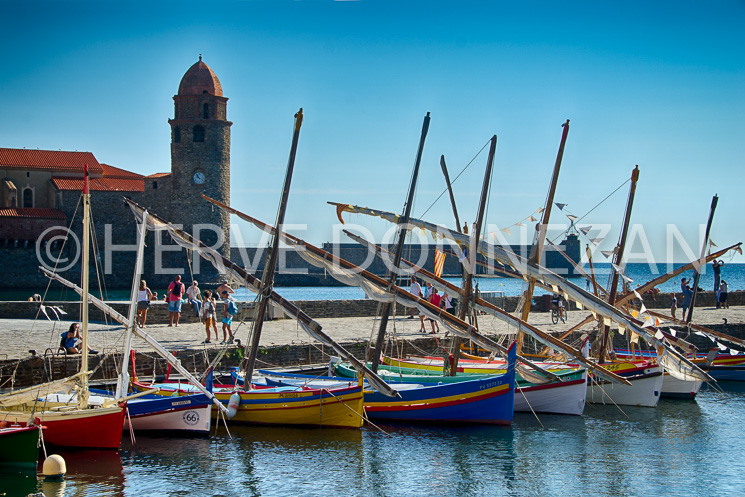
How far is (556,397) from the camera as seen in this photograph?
17531mm

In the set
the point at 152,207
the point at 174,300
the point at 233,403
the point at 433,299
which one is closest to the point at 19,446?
the point at 233,403

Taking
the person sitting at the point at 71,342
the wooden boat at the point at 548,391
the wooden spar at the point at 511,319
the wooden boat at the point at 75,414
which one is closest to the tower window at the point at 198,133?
the wooden spar at the point at 511,319

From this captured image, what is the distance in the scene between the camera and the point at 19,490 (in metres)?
11.8

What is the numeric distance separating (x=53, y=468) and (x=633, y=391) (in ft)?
42.5

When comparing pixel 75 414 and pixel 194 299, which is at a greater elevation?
pixel 194 299

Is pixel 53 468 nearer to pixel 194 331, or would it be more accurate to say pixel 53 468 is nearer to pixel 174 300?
pixel 194 331

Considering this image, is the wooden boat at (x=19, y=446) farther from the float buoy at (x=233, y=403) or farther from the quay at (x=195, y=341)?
the float buoy at (x=233, y=403)

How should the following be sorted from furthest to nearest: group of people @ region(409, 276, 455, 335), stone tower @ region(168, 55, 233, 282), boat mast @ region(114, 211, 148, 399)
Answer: stone tower @ region(168, 55, 233, 282)
group of people @ region(409, 276, 455, 335)
boat mast @ region(114, 211, 148, 399)

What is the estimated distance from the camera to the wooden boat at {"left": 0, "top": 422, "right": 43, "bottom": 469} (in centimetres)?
1227

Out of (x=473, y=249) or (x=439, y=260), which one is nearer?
(x=473, y=249)

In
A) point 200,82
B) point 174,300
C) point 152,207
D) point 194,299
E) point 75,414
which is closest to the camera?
point 75,414

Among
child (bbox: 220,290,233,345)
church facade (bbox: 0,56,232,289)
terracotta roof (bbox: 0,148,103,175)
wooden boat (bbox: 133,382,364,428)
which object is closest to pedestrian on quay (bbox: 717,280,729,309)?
child (bbox: 220,290,233,345)

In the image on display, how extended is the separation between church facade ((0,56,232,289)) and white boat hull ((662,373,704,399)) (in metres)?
44.7

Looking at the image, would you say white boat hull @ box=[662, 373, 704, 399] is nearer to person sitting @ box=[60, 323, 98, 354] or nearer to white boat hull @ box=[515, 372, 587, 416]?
white boat hull @ box=[515, 372, 587, 416]
